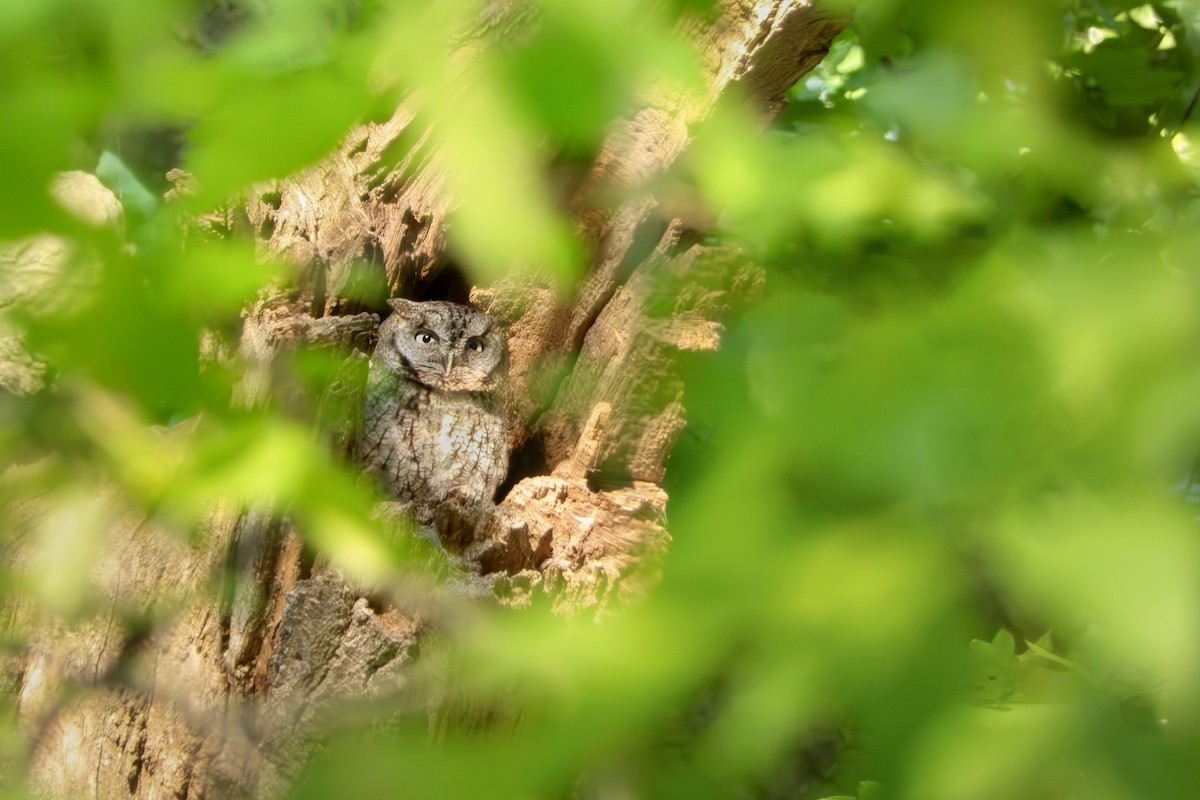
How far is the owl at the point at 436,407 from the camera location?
1132 mm

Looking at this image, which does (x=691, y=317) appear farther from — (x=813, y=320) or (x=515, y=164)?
(x=515, y=164)

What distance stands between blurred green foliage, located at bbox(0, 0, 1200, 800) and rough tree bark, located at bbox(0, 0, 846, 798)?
0.67 ft

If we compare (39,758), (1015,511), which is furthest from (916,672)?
(39,758)

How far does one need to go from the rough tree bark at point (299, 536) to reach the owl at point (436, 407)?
84 mm

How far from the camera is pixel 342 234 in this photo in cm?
108

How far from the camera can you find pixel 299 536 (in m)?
0.88

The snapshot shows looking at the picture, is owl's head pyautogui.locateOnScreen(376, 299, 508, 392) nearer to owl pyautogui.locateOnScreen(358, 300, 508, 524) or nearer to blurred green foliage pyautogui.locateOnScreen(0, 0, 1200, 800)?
owl pyautogui.locateOnScreen(358, 300, 508, 524)

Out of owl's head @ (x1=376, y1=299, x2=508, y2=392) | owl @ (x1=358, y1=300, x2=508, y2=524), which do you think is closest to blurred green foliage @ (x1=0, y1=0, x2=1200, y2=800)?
owl @ (x1=358, y1=300, x2=508, y2=524)

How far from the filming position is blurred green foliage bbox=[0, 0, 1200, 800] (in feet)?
0.90

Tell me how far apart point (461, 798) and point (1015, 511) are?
0.21 m

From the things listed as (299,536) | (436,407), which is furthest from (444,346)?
→ (299,536)

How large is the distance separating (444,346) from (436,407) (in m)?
0.13

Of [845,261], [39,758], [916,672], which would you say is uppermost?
[916,672]

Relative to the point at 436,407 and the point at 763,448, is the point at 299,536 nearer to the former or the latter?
the point at 436,407
